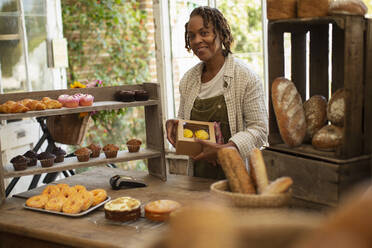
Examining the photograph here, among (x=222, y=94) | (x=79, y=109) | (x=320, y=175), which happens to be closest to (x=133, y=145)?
(x=79, y=109)

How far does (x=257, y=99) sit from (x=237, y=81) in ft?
0.51

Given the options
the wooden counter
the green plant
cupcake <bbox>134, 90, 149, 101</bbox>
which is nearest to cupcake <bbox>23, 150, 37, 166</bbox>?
the wooden counter

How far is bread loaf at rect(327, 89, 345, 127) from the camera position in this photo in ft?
5.24

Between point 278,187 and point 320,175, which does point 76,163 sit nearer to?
point 320,175

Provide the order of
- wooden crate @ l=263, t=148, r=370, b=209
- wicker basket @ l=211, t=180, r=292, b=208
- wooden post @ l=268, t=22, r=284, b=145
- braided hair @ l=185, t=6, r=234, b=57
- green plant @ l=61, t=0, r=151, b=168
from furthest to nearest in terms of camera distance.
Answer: green plant @ l=61, t=0, r=151, b=168
braided hair @ l=185, t=6, r=234, b=57
wooden post @ l=268, t=22, r=284, b=145
wooden crate @ l=263, t=148, r=370, b=209
wicker basket @ l=211, t=180, r=292, b=208

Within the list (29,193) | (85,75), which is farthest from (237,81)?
(85,75)

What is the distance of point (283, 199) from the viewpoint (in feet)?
3.74

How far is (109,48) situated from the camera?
5.76 meters

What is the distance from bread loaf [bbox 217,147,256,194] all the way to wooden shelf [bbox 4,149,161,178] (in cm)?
127

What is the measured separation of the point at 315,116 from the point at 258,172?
1.83 ft

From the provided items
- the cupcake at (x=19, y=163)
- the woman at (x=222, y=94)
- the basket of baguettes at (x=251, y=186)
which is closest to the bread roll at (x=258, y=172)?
the basket of baguettes at (x=251, y=186)

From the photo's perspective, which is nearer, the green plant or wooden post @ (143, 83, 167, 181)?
wooden post @ (143, 83, 167, 181)

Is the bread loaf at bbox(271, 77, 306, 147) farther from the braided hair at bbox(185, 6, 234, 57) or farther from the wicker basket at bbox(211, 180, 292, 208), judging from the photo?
the braided hair at bbox(185, 6, 234, 57)

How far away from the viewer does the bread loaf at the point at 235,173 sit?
1.26m
